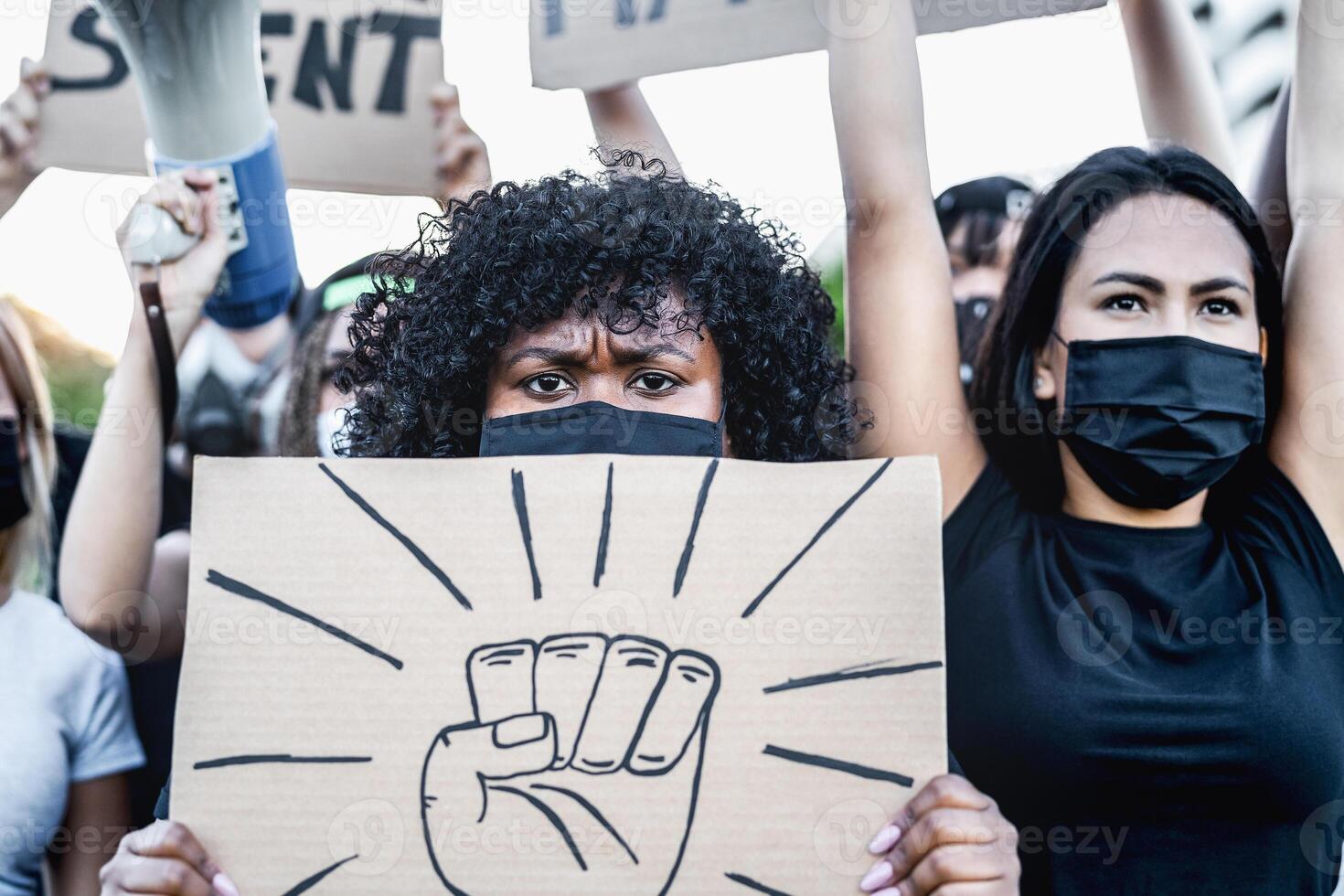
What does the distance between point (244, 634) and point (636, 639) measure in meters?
0.53

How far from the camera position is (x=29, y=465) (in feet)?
8.16

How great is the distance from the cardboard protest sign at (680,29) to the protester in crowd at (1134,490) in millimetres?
316

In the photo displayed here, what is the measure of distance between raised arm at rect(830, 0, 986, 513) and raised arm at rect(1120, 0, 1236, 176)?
0.68 m

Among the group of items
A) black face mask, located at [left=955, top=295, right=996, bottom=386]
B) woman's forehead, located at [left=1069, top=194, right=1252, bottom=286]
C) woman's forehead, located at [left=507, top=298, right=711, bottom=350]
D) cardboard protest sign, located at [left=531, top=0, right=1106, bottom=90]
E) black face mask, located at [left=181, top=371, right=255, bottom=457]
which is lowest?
woman's forehead, located at [left=507, top=298, right=711, bottom=350]

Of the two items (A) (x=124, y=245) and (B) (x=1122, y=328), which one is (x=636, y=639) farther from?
(A) (x=124, y=245)

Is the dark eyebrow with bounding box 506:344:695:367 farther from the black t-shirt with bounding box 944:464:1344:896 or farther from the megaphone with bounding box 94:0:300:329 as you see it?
the megaphone with bounding box 94:0:300:329

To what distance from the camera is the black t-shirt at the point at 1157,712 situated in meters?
1.83

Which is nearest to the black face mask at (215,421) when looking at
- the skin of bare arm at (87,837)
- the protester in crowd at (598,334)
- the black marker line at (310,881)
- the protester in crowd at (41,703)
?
the protester in crowd at (41,703)

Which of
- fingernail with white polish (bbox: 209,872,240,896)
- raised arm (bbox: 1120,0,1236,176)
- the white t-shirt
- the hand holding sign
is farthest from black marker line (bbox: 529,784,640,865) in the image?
the hand holding sign

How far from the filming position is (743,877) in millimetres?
1409

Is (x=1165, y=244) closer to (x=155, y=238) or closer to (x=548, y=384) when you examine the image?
(x=548, y=384)

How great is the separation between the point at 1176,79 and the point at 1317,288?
28.1 inches

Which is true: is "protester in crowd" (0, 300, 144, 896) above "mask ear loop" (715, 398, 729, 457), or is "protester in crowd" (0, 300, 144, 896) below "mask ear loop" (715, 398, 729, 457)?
below

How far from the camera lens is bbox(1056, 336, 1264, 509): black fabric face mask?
78.8 inches
